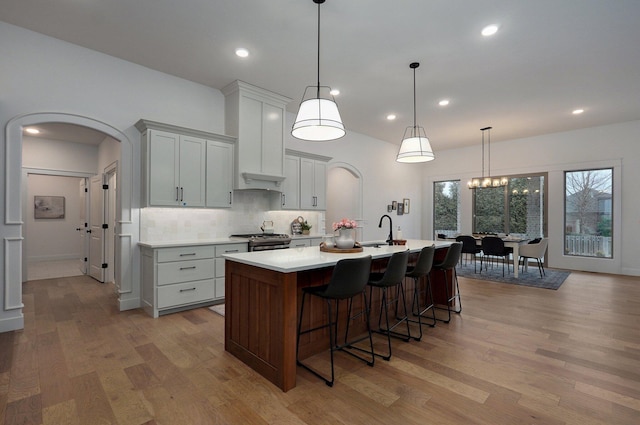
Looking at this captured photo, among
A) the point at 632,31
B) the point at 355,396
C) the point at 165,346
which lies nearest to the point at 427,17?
the point at 632,31

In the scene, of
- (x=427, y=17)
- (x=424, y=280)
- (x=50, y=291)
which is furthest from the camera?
(x=50, y=291)

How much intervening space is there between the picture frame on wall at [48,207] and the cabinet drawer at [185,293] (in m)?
7.23

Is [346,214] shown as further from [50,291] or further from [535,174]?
[50,291]

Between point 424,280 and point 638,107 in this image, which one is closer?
point 424,280

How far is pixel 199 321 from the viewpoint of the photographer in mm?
3760

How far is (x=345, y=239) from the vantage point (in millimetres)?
3127

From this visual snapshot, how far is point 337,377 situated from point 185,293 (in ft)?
8.14

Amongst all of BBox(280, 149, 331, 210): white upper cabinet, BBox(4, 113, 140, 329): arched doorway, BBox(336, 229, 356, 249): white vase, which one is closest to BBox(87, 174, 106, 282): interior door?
BBox(4, 113, 140, 329): arched doorway

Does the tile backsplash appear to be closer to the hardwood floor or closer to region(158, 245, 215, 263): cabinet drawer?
region(158, 245, 215, 263): cabinet drawer

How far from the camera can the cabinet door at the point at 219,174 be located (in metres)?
4.61

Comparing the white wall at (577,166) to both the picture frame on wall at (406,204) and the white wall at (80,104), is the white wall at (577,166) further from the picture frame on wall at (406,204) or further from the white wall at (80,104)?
the white wall at (80,104)

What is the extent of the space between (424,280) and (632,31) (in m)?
3.62

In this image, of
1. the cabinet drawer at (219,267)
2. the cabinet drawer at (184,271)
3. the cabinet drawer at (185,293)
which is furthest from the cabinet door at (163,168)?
the cabinet drawer at (185,293)

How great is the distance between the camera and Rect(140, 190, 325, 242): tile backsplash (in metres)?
4.43
